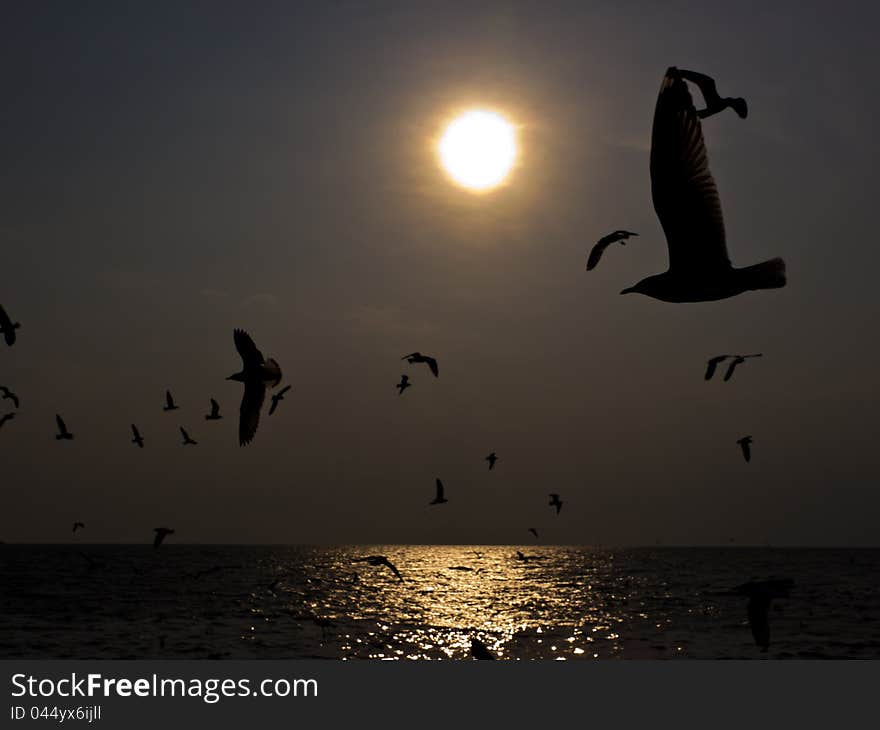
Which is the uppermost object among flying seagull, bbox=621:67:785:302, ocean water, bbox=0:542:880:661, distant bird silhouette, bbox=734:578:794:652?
ocean water, bbox=0:542:880:661

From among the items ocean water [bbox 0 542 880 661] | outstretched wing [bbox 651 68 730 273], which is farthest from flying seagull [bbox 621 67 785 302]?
ocean water [bbox 0 542 880 661]

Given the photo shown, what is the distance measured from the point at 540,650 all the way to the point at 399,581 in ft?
175

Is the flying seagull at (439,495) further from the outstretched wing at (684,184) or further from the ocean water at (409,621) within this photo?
the outstretched wing at (684,184)

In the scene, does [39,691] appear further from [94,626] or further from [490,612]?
[490,612]

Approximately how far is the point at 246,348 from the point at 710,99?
14.6 m

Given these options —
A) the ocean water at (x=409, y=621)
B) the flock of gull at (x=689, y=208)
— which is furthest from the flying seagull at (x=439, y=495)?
the flock of gull at (x=689, y=208)

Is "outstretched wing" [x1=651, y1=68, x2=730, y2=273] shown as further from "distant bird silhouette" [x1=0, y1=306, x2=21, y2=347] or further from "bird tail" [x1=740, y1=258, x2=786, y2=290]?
"distant bird silhouette" [x1=0, y1=306, x2=21, y2=347]

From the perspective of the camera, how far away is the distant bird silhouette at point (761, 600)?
1184 cm

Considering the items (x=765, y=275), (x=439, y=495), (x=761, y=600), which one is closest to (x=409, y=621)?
(x=439, y=495)

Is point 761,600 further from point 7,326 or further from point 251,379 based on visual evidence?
point 7,326

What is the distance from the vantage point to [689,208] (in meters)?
8.60

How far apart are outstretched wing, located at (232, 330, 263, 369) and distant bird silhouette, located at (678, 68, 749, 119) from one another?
14211mm

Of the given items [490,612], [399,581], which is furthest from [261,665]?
[399,581]

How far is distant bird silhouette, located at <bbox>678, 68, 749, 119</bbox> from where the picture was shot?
8.17m
